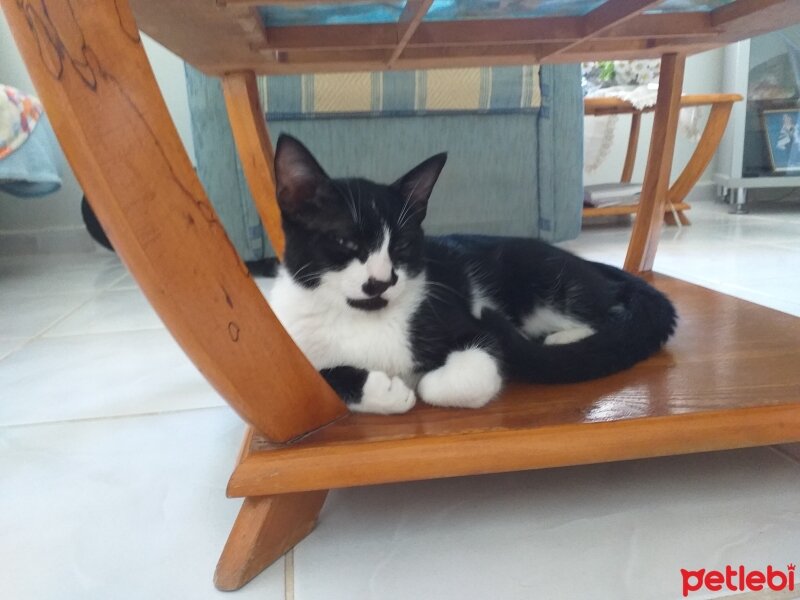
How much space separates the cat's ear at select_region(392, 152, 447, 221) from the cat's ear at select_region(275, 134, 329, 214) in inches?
4.9

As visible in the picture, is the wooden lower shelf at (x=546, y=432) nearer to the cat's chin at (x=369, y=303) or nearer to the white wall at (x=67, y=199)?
the cat's chin at (x=369, y=303)

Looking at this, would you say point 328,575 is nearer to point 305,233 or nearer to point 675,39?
point 305,233

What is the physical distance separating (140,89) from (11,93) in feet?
6.73

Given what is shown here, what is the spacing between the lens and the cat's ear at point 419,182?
0.84 metres

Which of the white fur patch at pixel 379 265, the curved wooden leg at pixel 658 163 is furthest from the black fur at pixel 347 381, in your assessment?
the curved wooden leg at pixel 658 163

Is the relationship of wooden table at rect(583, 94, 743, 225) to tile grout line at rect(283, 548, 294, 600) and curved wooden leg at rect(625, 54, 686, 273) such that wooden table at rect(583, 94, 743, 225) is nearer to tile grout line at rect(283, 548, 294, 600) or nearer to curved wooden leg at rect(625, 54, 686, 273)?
curved wooden leg at rect(625, 54, 686, 273)

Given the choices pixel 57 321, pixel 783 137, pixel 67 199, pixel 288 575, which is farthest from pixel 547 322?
pixel 783 137

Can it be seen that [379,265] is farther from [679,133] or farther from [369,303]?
[679,133]

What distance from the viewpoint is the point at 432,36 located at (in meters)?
0.93

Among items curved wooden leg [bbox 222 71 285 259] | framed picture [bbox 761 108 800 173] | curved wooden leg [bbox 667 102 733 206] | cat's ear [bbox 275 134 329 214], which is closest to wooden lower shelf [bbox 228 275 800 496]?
cat's ear [bbox 275 134 329 214]

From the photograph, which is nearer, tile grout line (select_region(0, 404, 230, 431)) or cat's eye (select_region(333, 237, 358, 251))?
cat's eye (select_region(333, 237, 358, 251))

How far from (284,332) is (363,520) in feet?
0.80

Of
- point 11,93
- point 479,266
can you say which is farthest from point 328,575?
point 11,93

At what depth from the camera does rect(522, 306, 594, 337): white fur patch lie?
98cm
